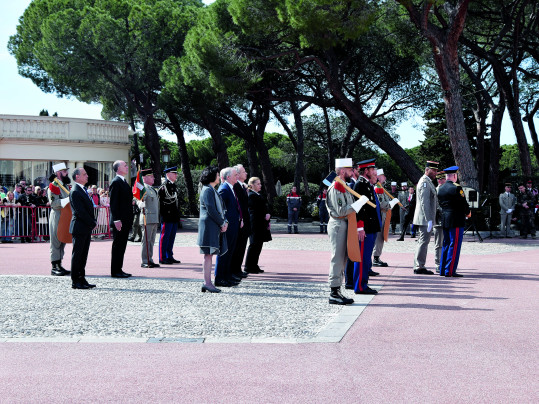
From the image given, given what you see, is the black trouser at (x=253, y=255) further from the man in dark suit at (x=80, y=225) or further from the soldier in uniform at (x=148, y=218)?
the man in dark suit at (x=80, y=225)

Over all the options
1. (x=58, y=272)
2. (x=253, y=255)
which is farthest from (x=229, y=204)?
(x=58, y=272)

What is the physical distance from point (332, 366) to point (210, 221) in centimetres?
415

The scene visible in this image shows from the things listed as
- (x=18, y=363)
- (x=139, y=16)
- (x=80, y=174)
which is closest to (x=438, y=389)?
(x=18, y=363)

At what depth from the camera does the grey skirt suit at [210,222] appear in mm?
8844

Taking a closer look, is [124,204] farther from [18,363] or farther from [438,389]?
[438,389]

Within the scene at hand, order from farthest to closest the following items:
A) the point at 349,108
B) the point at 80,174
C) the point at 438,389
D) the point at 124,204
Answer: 1. the point at 349,108
2. the point at 124,204
3. the point at 80,174
4. the point at 438,389

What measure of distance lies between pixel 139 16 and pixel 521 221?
60.3 ft

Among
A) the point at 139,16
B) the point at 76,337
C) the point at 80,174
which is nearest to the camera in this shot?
the point at 76,337

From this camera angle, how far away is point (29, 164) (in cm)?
2845

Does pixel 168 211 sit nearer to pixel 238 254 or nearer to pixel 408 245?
pixel 238 254

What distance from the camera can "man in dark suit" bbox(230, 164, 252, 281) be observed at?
10461 mm

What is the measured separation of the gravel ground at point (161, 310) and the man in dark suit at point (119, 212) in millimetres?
581

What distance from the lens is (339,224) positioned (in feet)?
26.5

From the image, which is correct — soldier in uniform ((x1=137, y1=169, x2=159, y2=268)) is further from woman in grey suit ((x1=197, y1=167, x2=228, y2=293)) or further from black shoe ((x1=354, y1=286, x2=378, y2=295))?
black shoe ((x1=354, y1=286, x2=378, y2=295))
